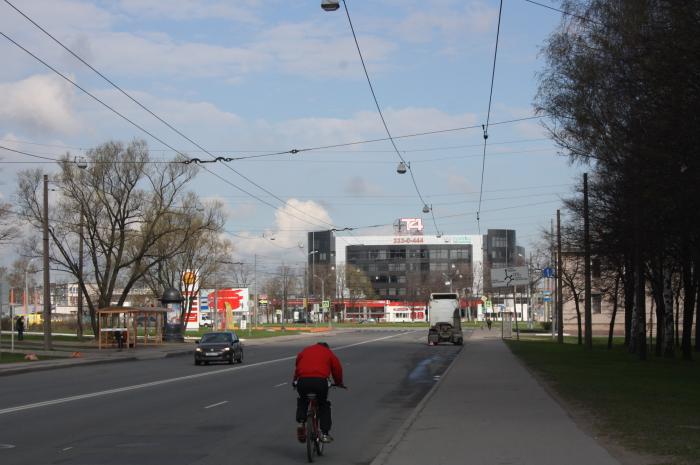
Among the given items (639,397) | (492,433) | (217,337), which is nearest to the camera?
(492,433)

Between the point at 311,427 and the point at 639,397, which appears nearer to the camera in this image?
the point at 311,427

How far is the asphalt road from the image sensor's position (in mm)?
12102

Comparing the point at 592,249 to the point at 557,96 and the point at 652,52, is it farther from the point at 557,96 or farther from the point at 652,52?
the point at 652,52

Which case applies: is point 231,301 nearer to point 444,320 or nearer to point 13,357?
point 444,320

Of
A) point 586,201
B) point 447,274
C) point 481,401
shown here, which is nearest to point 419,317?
point 447,274

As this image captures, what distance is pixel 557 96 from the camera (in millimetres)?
27578

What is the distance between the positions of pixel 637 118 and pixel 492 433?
9.45m

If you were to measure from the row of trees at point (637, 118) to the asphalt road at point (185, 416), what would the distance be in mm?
7323

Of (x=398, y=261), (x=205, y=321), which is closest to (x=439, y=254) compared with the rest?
(x=398, y=261)

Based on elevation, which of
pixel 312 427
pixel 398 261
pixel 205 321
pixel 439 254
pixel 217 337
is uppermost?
pixel 439 254

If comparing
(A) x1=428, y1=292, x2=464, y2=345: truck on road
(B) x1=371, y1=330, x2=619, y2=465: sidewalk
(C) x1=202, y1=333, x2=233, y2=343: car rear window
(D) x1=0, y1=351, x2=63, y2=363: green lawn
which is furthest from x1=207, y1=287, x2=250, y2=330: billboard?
(B) x1=371, y1=330, x2=619, y2=465: sidewalk

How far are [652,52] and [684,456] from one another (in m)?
8.56

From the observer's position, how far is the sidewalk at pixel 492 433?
1062cm

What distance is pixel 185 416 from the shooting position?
55.2 ft
